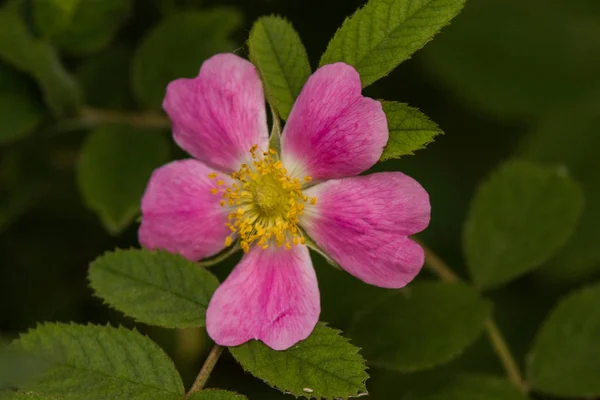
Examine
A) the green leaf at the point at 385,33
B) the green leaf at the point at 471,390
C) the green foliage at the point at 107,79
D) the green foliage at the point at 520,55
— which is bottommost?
the green leaf at the point at 471,390

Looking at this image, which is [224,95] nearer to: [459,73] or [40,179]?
[40,179]

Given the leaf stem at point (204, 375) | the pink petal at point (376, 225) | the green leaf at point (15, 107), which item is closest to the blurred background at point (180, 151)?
the green leaf at point (15, 107)

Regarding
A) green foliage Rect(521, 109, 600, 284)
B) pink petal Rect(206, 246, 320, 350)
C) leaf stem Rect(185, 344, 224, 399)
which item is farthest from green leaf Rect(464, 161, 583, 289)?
leaf stem Rect(185, 344, 224, 399)

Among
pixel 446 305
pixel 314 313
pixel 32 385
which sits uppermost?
pixel 32 385

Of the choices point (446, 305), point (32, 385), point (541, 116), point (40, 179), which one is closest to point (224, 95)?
point (32, 385)

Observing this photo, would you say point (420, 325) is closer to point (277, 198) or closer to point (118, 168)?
point (277, 198)

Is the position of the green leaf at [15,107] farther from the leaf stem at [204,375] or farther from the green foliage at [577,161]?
the green foliage at [577,161]

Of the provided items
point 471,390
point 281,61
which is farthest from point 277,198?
point 471,390
